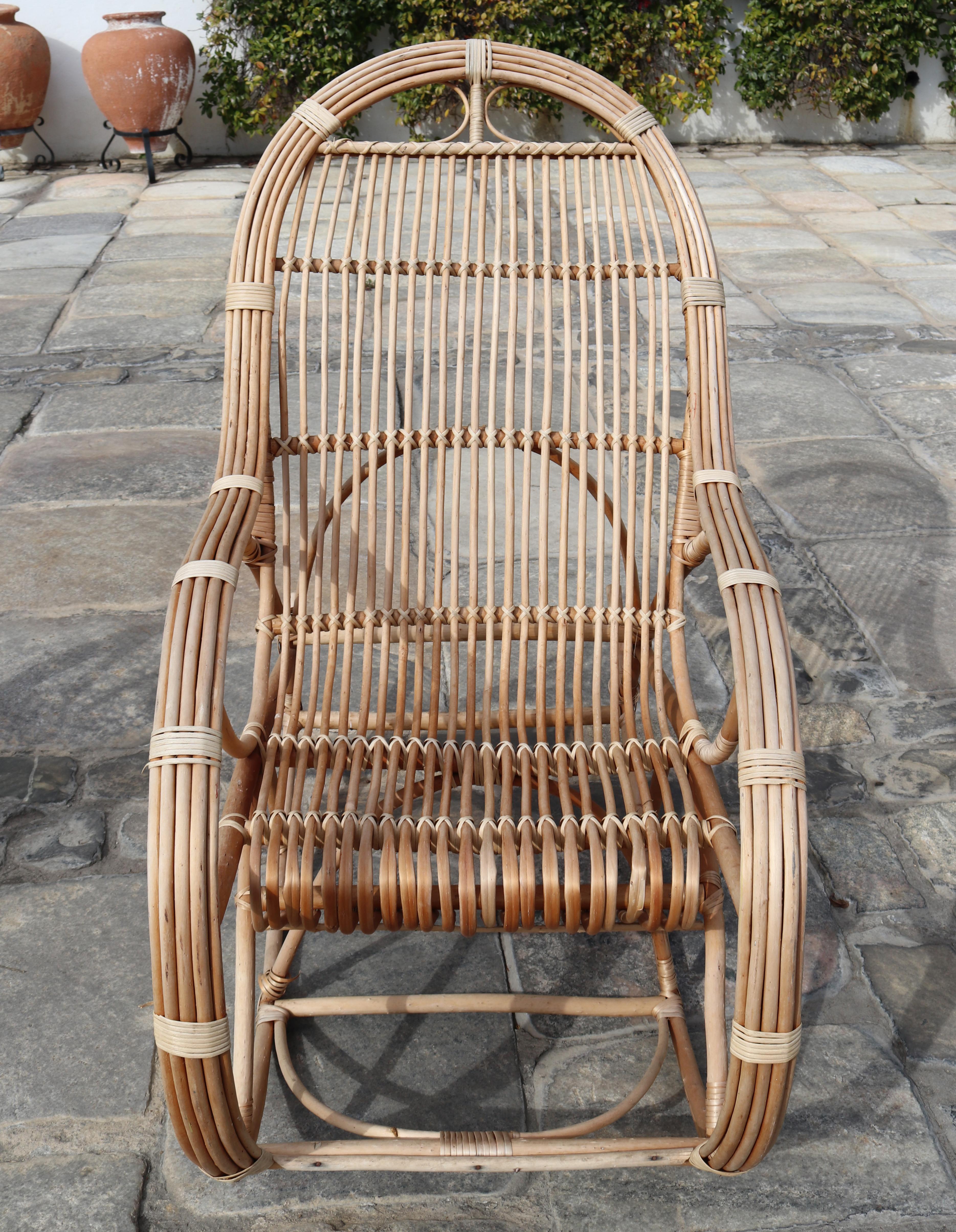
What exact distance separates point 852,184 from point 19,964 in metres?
5.94

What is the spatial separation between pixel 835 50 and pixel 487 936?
6.82 m

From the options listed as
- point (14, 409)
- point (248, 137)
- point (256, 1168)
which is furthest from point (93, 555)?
point (248, 137)

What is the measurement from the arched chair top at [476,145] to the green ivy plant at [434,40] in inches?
200

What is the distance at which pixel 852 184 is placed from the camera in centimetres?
606

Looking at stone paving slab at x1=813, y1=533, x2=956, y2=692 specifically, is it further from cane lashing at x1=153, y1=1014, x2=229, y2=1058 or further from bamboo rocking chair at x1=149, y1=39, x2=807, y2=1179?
cane lashing at x1=153, y1=1014, x2=229, y2=1058

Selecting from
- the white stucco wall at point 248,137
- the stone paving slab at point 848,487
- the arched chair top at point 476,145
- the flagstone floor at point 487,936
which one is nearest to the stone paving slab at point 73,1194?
the flagstone floor at point 487,936

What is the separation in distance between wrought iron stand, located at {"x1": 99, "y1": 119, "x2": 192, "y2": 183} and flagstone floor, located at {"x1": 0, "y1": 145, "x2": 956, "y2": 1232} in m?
2.59

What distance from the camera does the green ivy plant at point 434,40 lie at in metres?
6.34

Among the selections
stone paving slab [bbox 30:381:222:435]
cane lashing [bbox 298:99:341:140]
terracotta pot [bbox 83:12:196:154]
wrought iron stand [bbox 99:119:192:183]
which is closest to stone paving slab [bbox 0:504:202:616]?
stone paving slab [bbox 30:381:222:435]

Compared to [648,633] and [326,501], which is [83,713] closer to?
[326,501]

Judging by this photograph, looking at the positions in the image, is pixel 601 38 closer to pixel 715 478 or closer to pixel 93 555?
pixel 93 555

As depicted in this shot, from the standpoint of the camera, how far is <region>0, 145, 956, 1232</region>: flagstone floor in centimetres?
124

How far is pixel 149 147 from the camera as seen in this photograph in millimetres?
6176

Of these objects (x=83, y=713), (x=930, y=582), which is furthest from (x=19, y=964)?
(x=930, y=582)
